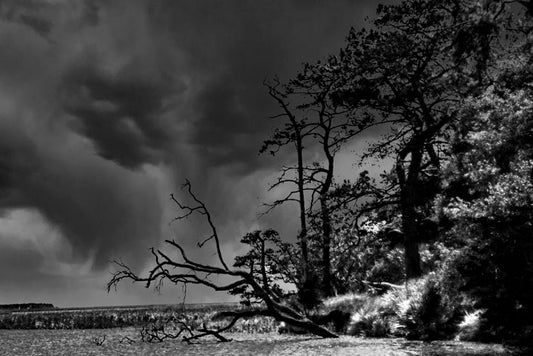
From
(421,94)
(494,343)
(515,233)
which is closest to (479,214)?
(515,233)

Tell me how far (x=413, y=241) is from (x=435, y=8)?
883 cm

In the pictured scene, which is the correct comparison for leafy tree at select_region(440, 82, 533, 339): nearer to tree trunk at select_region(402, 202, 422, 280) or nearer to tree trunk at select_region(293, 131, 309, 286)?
tree trunk at select_region(402, 202, 422, 280)

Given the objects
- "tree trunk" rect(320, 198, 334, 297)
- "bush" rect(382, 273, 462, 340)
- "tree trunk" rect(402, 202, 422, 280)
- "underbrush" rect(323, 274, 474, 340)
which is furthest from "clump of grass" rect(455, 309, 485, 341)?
"tree trunk" rect(320, 198, 334, 297)

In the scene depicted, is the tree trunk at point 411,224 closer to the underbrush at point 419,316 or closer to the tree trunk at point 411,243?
the tree trunk at point 411,243

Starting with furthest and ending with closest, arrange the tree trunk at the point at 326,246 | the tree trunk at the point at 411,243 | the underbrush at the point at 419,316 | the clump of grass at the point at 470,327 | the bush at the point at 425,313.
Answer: the tree trunk at the point at 326,246 → the tree trunk at the point at 411,243 → the bush at the point at 425,313 → the underbrush at the point at 419,316 → the clump of grass at the point at 470,327

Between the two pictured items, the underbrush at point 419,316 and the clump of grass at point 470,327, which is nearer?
the clump of grass at point 470,327

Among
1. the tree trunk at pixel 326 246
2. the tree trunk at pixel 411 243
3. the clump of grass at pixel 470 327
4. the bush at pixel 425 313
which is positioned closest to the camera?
the clump of grass at pixel 470 327

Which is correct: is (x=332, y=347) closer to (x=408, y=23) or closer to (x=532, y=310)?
(x=532, y=310)

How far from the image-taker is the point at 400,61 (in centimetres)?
1742

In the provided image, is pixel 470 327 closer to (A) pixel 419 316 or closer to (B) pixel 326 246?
(A) pixel 419 316

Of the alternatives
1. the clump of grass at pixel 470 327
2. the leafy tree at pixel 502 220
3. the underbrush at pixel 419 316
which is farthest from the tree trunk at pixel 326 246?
the leafy tree at pixel 502 220

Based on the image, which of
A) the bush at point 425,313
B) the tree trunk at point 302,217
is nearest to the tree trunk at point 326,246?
the tree trunk at point 302,217

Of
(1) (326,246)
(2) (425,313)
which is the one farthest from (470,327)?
(1) (326,246)

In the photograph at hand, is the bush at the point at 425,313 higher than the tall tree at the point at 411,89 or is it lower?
lower
